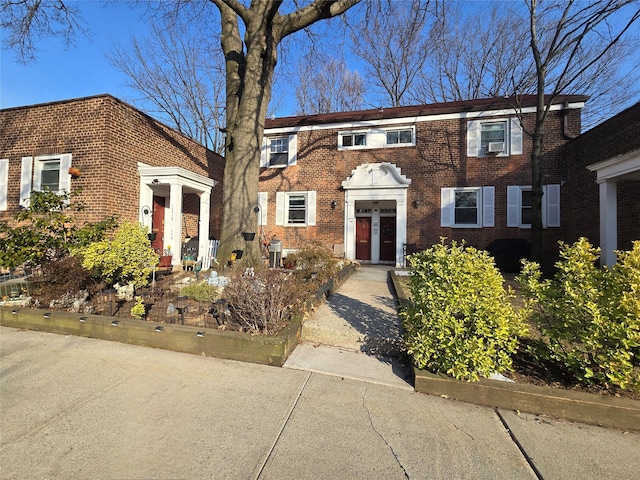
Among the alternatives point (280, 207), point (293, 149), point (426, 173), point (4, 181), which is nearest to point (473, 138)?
point (426, 173)

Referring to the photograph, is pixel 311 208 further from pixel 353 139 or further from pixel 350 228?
pixel 353 139

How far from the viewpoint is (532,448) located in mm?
2043

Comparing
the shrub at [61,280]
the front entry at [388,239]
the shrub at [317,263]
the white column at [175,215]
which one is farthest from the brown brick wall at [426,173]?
the shrub at [61,280]

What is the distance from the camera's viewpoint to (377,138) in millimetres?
12359

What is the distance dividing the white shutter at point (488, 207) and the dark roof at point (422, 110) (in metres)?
3.07

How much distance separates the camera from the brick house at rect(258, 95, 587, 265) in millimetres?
10891

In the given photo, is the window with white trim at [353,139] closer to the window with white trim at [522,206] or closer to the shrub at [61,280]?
the window with white trim at [522,206]

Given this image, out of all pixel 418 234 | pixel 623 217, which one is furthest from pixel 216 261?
pixel 623 217

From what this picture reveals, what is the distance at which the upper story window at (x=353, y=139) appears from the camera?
1258 centimetres

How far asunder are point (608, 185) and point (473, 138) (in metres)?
5.08

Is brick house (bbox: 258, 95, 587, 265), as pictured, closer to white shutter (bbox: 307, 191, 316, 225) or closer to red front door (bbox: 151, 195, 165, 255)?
white shutter (bbox: 307, 191, 316, 225)

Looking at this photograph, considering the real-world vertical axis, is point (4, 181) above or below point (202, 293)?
above

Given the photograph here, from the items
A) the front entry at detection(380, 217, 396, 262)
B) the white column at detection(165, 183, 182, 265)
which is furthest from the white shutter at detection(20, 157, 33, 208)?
the front entry at detection(380, 217, 396, 262)

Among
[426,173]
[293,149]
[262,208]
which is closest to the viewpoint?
[426,173]
